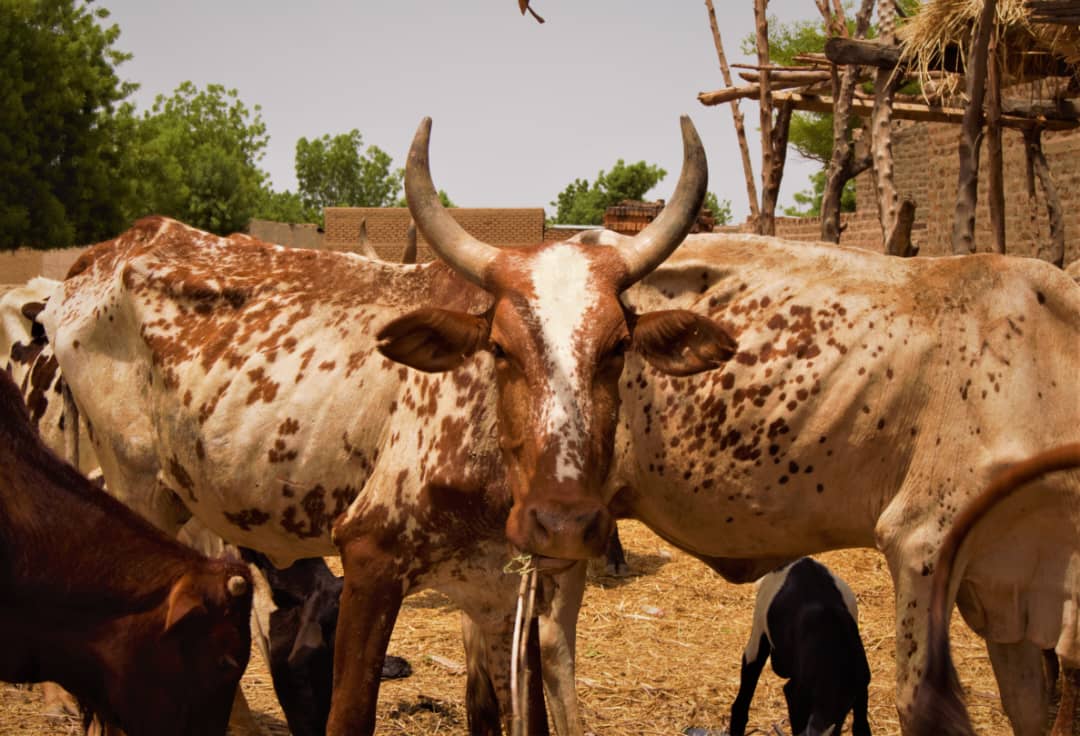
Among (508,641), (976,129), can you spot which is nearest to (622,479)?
(508,641)

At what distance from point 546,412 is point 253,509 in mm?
1680

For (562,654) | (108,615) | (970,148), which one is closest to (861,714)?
(562,654)

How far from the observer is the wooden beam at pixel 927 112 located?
9547 mm

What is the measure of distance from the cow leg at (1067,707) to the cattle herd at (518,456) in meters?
0.56

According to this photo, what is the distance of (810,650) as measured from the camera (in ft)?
16.5

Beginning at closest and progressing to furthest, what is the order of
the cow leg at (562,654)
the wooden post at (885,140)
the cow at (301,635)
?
1. the cow leg at (562,654)
2. the cow at (301,635)
3. the wooden post at (885,140)

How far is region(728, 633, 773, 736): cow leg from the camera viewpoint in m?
5.37

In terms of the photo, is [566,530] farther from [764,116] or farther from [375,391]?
[764,116]

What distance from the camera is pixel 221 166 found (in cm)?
4450

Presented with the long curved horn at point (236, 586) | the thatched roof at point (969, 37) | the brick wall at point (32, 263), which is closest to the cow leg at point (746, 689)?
the long curved horn at point (236, 586)

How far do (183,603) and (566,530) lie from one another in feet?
3.79

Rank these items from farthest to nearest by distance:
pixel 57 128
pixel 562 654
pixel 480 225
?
pixel 57 128
pixel 480 225
pixel 562 654

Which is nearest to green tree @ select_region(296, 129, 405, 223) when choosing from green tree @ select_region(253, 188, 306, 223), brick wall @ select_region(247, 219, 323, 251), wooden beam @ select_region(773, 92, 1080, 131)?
green tree @ select_region(253, 188, 306, 223)

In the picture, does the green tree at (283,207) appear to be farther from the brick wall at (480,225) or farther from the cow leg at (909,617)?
the cow leg at (909,617)
